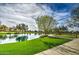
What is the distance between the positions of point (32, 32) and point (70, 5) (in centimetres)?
50

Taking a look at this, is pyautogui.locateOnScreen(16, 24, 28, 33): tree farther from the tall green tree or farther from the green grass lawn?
the green grass lawn

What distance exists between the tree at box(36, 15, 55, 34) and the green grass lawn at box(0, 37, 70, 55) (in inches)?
3.9

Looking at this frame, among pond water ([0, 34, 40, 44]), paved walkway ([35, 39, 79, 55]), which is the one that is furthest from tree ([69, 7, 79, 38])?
pond water ([0, 34, 40, 44])

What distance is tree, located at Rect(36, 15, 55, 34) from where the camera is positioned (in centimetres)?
229

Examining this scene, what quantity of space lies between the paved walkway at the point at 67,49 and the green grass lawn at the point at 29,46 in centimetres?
4

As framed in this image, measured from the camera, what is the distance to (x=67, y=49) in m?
2.26

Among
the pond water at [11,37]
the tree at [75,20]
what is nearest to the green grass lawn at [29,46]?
the pond water at [11,37]

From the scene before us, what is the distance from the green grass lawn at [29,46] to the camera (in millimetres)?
2252

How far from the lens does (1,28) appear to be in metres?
2.27

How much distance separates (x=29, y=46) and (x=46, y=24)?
30 cm
